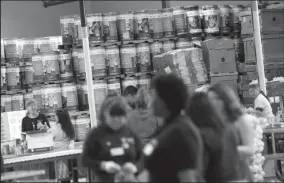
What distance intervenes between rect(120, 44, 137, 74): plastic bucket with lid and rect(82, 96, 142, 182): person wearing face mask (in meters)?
5.42

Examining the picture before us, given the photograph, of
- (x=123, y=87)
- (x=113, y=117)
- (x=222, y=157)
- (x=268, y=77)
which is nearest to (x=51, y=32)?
(x=123, y=87)

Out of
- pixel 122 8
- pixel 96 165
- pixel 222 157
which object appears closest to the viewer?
pixel 222 157

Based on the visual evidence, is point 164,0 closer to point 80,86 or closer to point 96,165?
point 80,86

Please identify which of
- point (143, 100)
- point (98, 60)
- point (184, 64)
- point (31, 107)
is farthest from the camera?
point (98, 60)

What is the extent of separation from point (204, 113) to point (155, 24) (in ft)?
21.1

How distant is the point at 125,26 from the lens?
1120 cm

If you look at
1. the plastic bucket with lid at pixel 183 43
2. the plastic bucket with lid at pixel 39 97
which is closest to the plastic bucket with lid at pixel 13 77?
the plastic bucket with lid at pixel 39 97

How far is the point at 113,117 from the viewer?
572 cm

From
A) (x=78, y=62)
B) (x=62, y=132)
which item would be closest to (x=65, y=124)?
(x=62, y=132)

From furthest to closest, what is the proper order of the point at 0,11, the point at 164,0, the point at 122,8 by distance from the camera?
the point at 122,8 < the point at 0,11 < the point at 164,0

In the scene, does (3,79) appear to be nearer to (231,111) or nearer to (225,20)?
(225,20)

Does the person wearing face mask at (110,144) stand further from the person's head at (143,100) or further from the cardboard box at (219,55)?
the cardboard box at (219,55)

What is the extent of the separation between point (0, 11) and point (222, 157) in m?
10.2

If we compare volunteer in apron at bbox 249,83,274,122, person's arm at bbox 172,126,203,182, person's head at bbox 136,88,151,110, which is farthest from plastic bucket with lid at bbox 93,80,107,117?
person's arm at bbox 172,126,203,182
